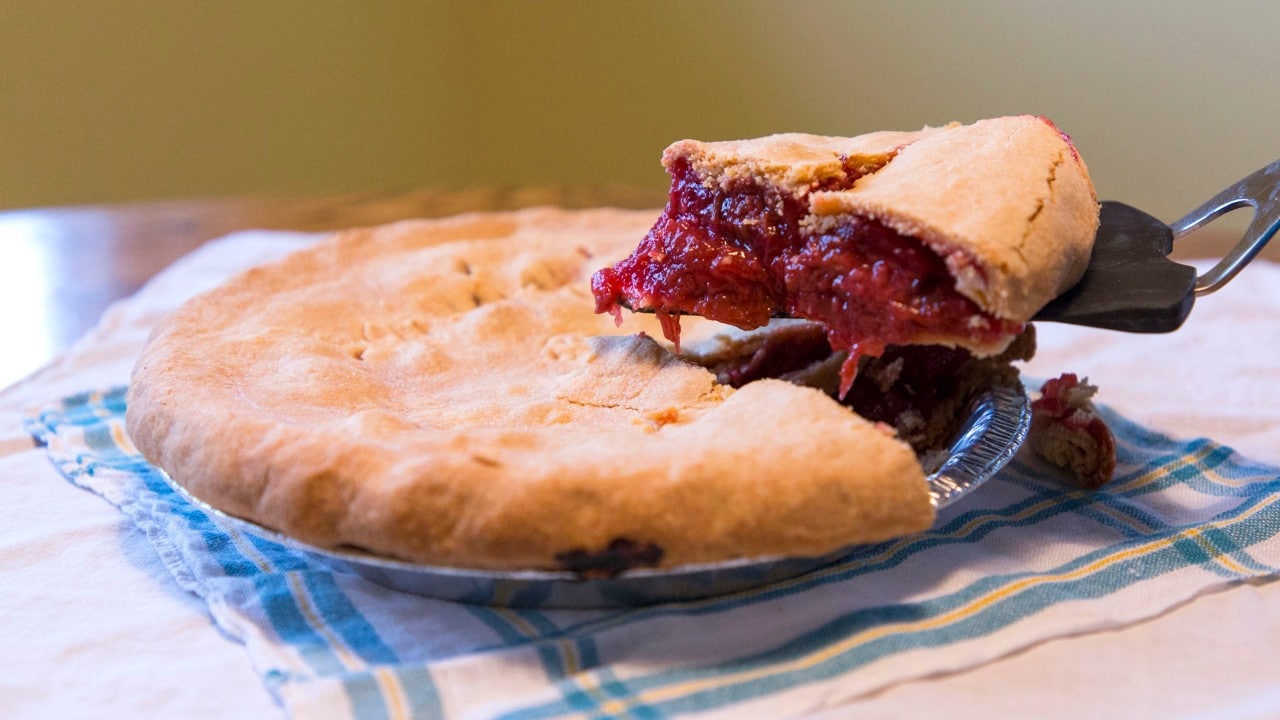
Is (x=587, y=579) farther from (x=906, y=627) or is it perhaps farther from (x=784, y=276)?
(x=784, y=276)

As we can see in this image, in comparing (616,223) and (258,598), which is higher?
(616,223)

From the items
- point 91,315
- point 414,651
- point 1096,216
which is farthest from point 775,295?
point 91,315

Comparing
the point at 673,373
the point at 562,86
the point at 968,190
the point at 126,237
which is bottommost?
the point at 126,237

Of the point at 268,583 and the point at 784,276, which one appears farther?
the point at 784,276

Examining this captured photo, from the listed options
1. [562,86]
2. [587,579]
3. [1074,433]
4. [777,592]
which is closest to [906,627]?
[777,592]

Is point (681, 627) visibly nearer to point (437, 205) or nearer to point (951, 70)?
point (437, 205)

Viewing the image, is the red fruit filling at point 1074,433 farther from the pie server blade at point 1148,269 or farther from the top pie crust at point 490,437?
the top pie crust at point 490,437
